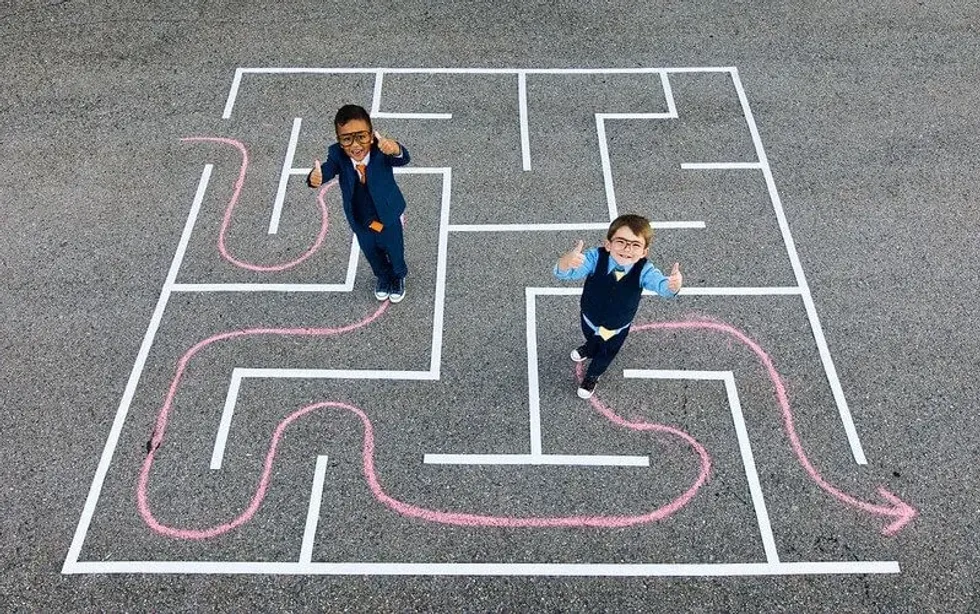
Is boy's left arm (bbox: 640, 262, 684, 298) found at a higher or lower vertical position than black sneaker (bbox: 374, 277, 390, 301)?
higher

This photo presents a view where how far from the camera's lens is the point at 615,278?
3613 millimetres

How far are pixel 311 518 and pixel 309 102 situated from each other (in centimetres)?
426

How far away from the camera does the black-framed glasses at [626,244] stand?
3.37 meters

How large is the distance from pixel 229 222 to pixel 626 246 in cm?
363

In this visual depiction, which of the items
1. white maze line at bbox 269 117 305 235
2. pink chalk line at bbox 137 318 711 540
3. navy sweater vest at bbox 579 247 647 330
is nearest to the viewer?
navy sweater vest at bbox 579 247 647 330

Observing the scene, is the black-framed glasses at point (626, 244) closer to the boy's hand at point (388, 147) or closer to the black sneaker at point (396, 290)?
the boy's hand at point (388, 147)

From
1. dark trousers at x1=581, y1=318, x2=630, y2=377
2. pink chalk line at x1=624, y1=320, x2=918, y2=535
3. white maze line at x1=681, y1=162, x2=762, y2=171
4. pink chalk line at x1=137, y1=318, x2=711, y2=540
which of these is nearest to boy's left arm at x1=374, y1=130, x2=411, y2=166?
dark trousers at x1=581, y1=318, x2=630, y2=377

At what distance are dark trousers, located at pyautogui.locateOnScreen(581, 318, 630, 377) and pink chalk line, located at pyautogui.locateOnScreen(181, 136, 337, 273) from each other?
2.43 metres

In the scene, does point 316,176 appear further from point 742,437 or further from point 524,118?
point 742,437

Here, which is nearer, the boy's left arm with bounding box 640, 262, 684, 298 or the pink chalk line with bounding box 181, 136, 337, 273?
the boy's left arm with bounding box 640, 262, 684, 298

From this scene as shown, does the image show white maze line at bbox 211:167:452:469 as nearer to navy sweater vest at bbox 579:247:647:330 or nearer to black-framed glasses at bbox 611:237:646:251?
navy sweater vest at bbox 579:247:647:330

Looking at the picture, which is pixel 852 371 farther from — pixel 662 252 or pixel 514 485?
pixel 514 485

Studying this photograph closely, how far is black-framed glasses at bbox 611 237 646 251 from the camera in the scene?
3371 millimetres

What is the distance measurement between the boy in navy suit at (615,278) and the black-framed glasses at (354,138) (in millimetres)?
1364
